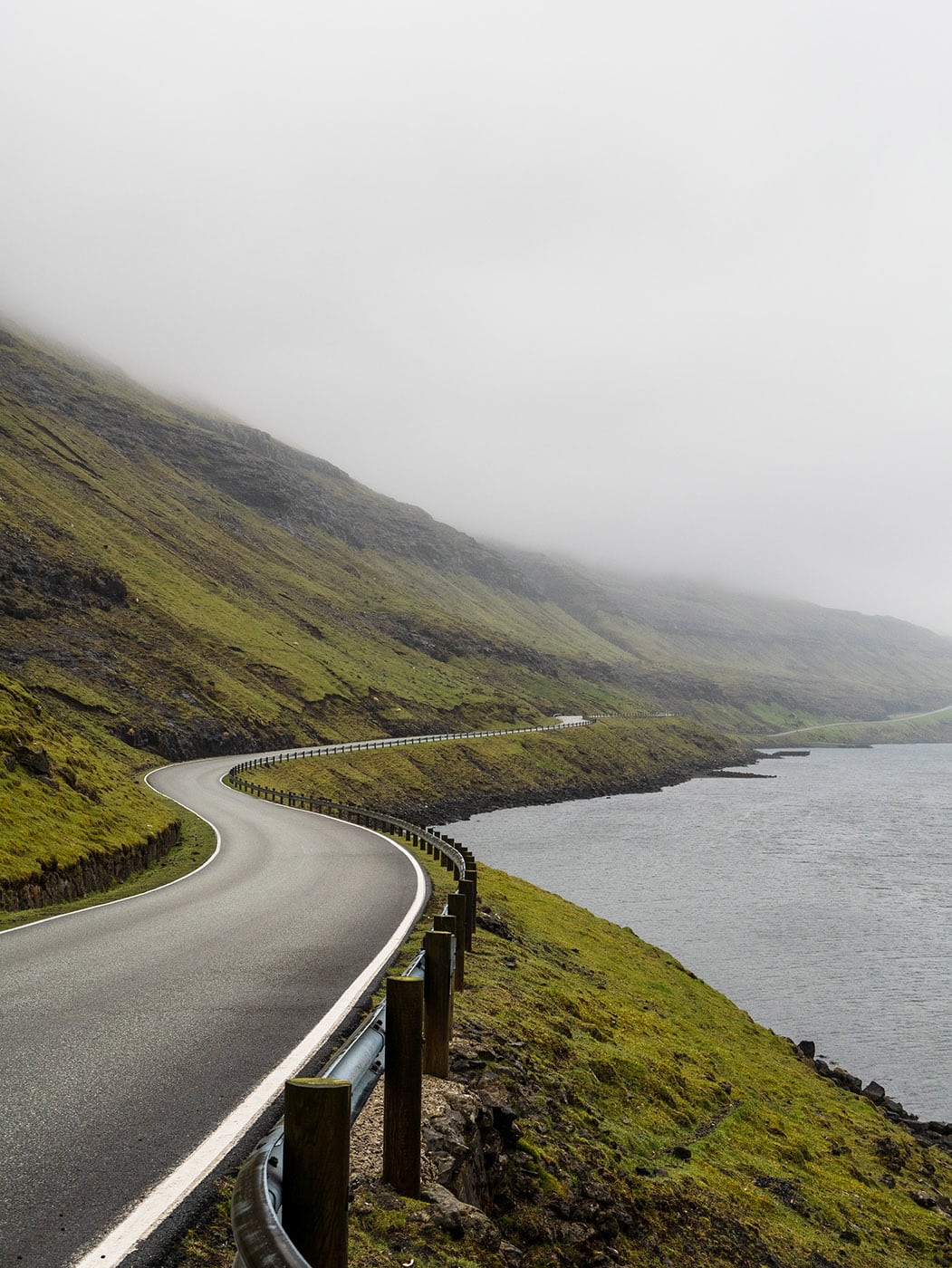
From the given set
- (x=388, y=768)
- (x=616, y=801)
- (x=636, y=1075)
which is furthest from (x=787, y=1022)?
(x=616, y=801)

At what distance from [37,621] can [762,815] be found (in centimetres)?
7861

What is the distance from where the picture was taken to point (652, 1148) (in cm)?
1235

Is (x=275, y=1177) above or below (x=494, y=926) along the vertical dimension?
above

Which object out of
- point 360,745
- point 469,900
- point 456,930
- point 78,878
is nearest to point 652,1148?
point 456,930

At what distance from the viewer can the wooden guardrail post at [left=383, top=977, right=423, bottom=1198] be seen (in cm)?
641

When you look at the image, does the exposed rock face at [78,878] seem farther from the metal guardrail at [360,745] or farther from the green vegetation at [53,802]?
the metal guardrail at [360,745]

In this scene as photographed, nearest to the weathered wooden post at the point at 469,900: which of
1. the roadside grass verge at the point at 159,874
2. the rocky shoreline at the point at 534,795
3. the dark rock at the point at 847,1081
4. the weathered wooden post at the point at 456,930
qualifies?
the weathered wooden post at the point at 456,930

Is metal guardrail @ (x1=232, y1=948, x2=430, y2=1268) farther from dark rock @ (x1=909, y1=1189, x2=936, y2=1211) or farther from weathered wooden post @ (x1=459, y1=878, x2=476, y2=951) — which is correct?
dark rock @ (x1=909, y1=1189, x2=936, y2=1211)

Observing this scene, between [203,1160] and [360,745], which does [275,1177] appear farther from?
[360,745]

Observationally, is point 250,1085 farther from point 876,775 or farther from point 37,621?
point 876,775

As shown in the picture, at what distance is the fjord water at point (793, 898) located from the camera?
30328 mm

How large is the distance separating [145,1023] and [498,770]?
93035 millimetres

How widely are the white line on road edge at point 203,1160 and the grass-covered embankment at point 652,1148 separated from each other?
1300 mm

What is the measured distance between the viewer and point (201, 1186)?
6.33 metres
